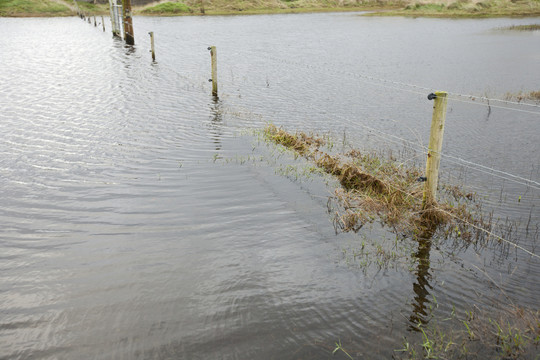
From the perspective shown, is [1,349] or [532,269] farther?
[532,269]

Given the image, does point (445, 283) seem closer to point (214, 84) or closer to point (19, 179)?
point (19, 179)

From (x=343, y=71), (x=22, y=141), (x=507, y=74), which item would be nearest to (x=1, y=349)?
(x=22, y=141)

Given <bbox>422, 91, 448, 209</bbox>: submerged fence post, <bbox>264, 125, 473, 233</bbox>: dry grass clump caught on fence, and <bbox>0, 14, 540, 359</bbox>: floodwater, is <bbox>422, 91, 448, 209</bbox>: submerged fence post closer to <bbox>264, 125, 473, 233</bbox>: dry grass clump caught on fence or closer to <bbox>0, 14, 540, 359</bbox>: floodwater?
<bbox>264, 125, 473, 233</bbox>: dry grass clump caught on fence

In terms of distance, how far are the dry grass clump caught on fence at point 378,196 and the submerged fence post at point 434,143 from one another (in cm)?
19

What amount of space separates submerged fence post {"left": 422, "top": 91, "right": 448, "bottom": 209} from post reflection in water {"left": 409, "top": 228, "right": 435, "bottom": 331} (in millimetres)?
632

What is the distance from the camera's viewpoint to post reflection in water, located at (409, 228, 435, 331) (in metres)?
5.24

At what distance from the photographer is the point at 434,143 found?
7.13 meters

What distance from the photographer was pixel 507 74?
23.9m

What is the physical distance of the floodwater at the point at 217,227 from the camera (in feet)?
16.4

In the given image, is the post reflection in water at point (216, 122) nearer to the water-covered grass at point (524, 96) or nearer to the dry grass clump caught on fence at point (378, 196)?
the dry grass clump caught on fence at point (378, 196)

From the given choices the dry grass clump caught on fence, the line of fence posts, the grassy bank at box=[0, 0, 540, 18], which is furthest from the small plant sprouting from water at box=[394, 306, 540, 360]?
the grassy bank at box=[0, 0, 540, 18]

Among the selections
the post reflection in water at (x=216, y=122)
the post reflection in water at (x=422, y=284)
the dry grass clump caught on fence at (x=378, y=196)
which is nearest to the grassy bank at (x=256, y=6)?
the post reflection in water at (x=216, y=122)

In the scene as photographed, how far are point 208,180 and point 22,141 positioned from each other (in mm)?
6010

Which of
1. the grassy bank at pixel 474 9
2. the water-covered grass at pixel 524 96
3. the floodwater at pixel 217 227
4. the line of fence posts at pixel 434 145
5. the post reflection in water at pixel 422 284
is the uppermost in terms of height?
the grassy bank at pixel 474 9
